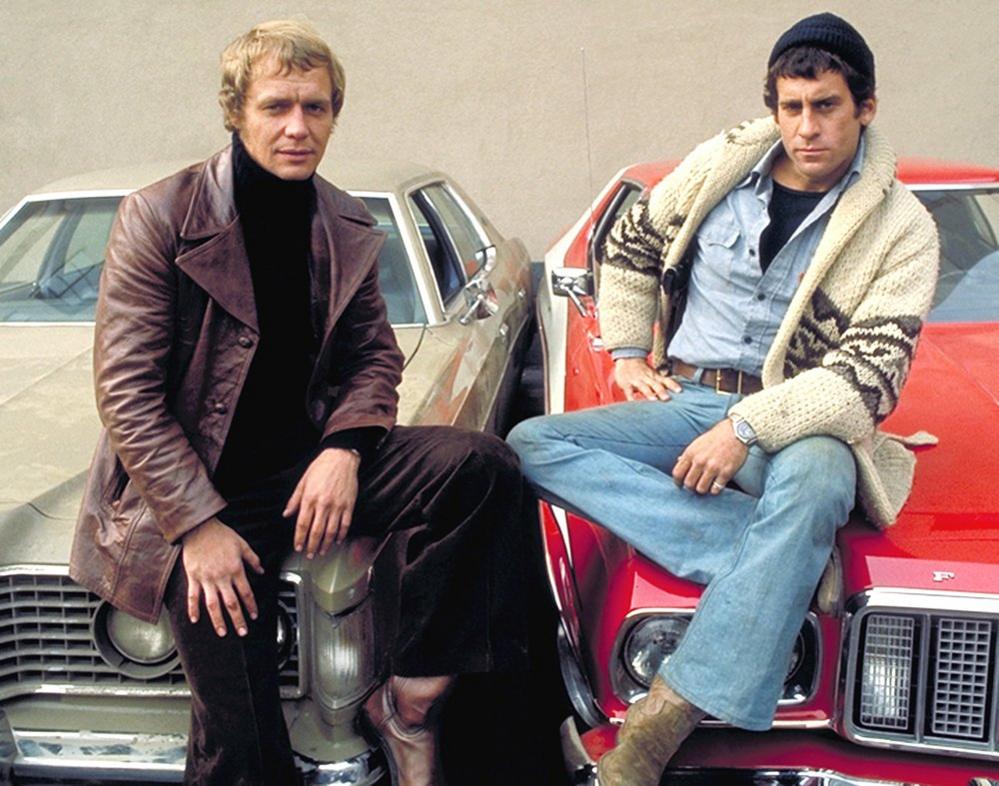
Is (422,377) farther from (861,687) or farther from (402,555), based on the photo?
(861,687)

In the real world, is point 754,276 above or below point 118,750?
above

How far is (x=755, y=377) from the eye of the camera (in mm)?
2674

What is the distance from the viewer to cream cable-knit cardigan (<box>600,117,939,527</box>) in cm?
230

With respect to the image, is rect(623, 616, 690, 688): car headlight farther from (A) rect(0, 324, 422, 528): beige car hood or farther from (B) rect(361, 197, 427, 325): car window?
(B) rect(361, 197, 427, 325): car window

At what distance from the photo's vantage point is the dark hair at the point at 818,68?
95.7 inches

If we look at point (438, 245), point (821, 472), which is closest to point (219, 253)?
point (821, 472)

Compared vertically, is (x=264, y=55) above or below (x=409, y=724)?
above

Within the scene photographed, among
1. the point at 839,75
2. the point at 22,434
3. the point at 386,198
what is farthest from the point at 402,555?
the point at 386,198

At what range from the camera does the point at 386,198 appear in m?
4.16

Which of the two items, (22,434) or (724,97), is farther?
(724,97)

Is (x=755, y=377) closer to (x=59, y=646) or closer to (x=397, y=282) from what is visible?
(x=397, y=282)

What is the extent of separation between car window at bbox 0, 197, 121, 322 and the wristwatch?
7.94ft

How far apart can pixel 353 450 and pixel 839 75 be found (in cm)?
135

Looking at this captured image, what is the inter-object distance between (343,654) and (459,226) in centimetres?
305
